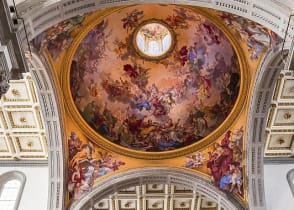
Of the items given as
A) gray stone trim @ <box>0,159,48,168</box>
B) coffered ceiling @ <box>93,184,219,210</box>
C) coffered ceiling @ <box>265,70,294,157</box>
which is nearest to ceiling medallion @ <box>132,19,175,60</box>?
coffered ceiling @ <box>265,70,294,157</box>

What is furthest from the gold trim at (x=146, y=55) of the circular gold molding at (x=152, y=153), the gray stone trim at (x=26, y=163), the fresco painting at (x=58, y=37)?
the gray stone trim at (x=26, y=163)

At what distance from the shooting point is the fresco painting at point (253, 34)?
11.8m

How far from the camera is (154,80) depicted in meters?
17.8

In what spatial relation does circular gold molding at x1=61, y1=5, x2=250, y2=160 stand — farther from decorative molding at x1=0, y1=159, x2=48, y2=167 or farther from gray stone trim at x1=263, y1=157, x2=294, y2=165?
gray stone trim at x1=263, y1=157, x2=294, y2=165

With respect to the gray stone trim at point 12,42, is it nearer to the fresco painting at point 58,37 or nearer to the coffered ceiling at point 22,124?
the fresco painting at point 58,37

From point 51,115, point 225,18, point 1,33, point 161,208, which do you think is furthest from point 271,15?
point 161,208

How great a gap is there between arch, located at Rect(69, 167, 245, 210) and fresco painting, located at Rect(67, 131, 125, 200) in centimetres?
32

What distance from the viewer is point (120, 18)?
15.9 m

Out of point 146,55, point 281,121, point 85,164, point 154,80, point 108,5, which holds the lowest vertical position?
point 85,164

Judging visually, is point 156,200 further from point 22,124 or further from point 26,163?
point 22,124

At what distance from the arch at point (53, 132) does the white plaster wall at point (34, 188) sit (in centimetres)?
51

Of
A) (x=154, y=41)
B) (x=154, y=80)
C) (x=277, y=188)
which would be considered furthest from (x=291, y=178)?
(x=154, y=41)

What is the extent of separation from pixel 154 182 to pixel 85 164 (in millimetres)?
2817

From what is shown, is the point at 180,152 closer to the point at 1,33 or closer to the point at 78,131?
the point at 78,131
